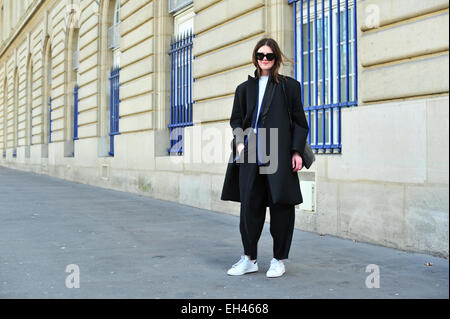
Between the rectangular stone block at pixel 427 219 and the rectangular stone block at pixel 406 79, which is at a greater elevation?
the rectangular stone block at pixel 406 79

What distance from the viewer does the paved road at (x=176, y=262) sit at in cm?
360

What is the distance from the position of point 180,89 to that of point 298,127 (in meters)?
6.51

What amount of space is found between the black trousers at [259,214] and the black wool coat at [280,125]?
0.18 ft

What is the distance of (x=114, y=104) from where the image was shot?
13.5m

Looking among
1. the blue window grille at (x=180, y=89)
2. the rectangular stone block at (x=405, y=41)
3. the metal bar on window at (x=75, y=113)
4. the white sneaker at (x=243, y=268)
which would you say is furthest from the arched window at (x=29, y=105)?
the white sneaker at (x=243, y=268)

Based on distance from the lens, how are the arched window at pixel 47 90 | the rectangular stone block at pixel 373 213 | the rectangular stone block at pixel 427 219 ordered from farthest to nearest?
the arched window at pixel 47 90
the rectangular stone block at pixel 373 213
the rectangular stone block at pixel 427 219

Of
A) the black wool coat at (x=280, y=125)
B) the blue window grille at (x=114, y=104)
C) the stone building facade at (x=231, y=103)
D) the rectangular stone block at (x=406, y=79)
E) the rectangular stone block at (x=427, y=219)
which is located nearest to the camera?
the black wool coat at (x=280, y=125)

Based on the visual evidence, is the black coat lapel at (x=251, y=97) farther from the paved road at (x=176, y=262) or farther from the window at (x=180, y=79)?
the window at (x=180, y=79)

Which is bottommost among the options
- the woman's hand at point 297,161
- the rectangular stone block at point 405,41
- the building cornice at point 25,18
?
the woman's hand at point 297,161

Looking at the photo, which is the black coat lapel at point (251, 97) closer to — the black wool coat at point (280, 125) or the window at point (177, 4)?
the black wool coat at point (280, 125)

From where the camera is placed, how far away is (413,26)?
5125 mm

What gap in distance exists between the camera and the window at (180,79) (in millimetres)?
9953

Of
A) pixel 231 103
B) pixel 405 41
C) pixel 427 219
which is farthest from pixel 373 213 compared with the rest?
pixel 231 103

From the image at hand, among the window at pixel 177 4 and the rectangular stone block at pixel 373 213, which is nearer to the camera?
the rectangular stone block at pixel 373 213
